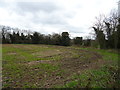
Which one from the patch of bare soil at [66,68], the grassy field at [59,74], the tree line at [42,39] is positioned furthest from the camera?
the tree line at [42,39]

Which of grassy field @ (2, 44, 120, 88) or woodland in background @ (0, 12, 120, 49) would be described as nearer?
grassy field @ (2, 44, 120, 88)

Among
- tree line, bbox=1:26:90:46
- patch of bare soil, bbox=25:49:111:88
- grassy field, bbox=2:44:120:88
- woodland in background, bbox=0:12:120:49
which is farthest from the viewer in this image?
tree line, bbox=1:26:90:46

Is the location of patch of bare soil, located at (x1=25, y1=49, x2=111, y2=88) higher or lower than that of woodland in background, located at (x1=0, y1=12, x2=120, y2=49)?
lower

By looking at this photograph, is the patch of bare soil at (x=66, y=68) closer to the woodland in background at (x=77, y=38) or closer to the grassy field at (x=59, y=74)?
the grassy field at (x=59, y=74)

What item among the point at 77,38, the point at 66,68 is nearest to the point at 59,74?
the point at 66,68

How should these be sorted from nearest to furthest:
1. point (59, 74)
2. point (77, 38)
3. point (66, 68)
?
point (59, 74), point (66, 68), point (77, 38)

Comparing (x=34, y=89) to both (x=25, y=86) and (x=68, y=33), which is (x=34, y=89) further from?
(x=68, y=33)

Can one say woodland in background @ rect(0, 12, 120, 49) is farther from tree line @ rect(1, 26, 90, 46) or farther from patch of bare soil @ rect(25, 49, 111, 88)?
patch of bare soil @ rect(25, 49, 111, 88)

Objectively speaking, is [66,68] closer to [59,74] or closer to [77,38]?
[59,74]

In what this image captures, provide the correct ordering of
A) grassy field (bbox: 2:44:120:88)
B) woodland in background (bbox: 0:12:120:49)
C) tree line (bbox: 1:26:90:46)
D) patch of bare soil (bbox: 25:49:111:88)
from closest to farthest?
grassy field (bbox: 2:44:120:88) < patch of bare soil (bbox: 25:49:111:88) < woodland in background (bbox: 0:12:120:49) < tree line (bbox: 1:26:90:46)

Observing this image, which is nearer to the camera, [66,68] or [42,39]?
[66,68]

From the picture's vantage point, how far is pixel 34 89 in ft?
11.4

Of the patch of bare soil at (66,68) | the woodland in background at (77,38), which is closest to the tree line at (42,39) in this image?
the woodland in background at (77,38)

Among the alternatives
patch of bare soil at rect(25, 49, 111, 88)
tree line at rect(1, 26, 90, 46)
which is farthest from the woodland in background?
patch of bare soil at rect(25, 49, 111, 88)
